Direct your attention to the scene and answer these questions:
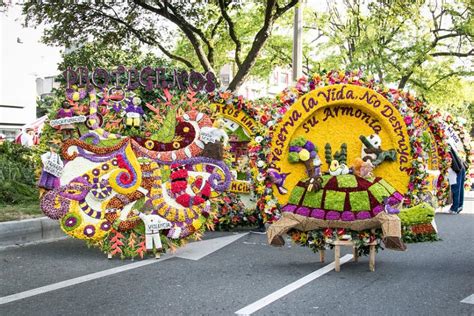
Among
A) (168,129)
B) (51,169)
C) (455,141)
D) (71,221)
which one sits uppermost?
(168,129)

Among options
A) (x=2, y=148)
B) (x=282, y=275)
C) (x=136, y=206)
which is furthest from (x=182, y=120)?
(x=2, y=148)

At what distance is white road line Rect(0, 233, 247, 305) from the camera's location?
17.6 ft

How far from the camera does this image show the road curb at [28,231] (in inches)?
302

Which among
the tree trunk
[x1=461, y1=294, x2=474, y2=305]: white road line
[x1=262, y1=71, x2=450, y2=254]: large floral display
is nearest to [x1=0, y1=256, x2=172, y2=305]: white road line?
[x1=262, y1=71, x2=450, y2=254]: large floral display

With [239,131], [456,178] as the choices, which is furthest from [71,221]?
[456,178]

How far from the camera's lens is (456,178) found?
37.0 feet

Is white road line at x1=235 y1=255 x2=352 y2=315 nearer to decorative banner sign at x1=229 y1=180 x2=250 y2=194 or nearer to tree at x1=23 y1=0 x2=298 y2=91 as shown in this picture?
decorative banner sign at x1=229 y1=180 x2=250 y2=194

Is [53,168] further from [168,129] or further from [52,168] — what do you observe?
[168,129]

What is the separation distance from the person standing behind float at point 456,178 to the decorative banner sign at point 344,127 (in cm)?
459

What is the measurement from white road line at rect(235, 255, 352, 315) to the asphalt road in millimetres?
65

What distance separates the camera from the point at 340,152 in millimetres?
6426

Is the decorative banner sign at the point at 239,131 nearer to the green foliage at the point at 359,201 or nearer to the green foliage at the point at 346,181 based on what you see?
the green foliage at the point at 346,181

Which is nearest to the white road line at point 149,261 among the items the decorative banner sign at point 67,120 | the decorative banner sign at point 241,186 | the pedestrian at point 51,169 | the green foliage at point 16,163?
the decorative banner sign at point 241,186

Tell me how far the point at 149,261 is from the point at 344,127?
9.11 feet
